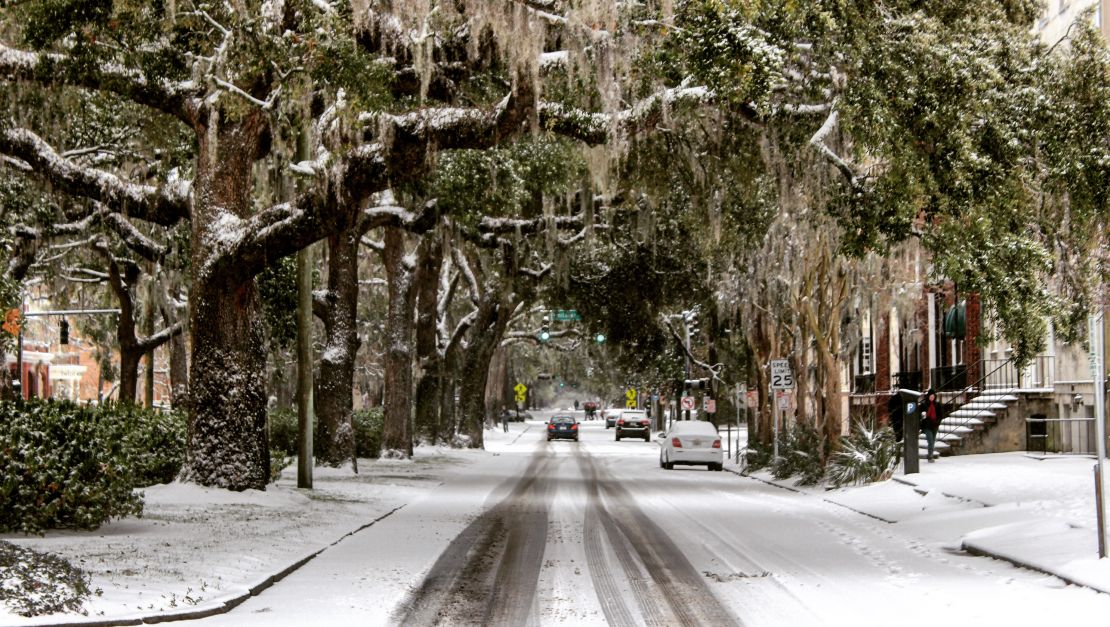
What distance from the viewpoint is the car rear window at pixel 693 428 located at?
39.7 meters

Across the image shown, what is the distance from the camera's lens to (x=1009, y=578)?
13.3 metres

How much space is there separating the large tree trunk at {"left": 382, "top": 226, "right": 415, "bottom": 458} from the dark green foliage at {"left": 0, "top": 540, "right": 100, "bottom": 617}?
24807 mm

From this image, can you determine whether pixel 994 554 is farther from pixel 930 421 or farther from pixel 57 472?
pixel 930 421

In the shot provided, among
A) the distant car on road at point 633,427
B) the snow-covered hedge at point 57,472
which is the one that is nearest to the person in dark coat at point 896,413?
the snow-covered hedge at point 57,472

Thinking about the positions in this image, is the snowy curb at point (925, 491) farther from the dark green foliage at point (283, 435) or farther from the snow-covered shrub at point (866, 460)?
the dark green foliage at point (283, 435)

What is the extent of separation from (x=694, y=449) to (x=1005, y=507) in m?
20.3

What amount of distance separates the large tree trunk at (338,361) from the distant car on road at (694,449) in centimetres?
1186

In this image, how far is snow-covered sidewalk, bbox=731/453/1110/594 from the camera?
562 inches

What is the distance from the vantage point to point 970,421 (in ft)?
104

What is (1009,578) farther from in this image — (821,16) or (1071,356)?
(1071,356)

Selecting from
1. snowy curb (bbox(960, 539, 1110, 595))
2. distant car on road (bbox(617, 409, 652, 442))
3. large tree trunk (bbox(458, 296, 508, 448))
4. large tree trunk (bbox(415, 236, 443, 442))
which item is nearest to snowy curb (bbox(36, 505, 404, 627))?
snowy curb (bbox(960, 539, 1110, 595))

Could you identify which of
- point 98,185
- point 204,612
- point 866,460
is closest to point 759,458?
point 866,460

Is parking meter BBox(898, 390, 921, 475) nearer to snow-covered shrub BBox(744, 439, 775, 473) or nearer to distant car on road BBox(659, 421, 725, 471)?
snow-covered shrub BBox(744, 439, 775, 473)

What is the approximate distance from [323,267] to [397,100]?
1221 centimetres
